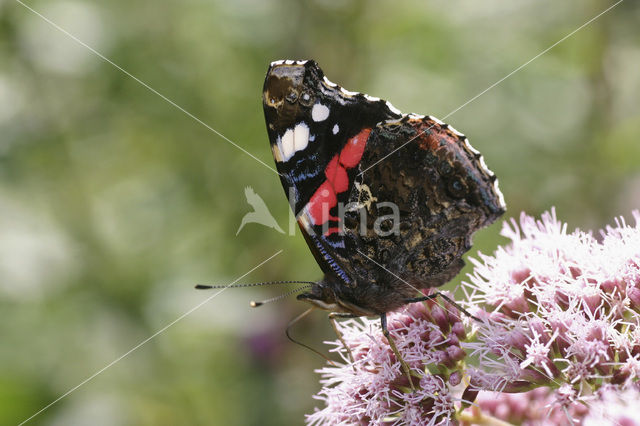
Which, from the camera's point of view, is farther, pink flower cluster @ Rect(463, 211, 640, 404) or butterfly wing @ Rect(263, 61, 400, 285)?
butterfly wing @ Rect(263, 61, 400, 285)

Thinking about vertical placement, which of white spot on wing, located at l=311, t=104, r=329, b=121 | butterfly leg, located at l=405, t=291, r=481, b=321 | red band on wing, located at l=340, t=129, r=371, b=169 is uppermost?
white spot on wing, located at l=311, t=104, r=329, b=121

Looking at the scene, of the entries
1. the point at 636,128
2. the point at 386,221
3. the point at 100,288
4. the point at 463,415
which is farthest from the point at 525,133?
the point at 100,288

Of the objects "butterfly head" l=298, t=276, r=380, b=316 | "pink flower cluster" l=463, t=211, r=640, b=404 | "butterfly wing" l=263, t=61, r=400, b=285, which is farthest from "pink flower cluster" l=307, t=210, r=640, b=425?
"butterfly wing" l=263, t=61, r=400, b=285

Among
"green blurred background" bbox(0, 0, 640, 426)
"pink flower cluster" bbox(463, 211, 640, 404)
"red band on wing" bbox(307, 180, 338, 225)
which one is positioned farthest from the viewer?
"green blurred background" bbox(0, 0, 640, 426)

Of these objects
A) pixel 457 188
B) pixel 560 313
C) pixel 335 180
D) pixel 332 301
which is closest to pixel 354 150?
pixel 335 180

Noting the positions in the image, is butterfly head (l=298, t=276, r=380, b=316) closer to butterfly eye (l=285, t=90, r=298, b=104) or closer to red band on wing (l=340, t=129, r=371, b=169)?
red band on wing (l=340, t=129, r=371, b=169)

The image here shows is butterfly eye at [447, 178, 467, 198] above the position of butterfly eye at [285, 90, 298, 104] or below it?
below

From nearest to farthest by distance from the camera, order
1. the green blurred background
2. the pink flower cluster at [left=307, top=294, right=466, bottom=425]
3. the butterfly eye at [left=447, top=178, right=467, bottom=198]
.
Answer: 1. the pink flower cluster at [left=307, top=294, right=466, bottom=425]
2. the butterfly eye at [left=447, top=178, right=467, bottom=198]
3. the green blurred background

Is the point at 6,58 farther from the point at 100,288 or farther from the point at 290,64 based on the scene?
the point at 290,64
